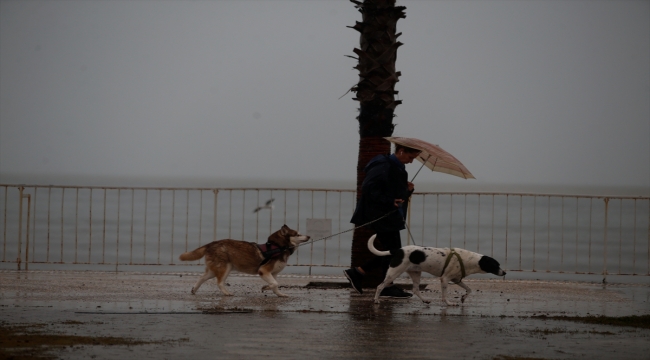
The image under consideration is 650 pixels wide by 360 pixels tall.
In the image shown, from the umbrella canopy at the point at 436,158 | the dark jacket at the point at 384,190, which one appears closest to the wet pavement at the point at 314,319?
the dark jacket at the point at 384,190

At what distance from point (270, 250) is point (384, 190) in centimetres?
152

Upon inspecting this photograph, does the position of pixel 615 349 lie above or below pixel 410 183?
below

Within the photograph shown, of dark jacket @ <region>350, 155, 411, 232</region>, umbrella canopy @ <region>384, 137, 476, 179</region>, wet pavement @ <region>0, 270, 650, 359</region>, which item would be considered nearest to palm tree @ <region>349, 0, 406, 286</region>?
umbrella canopy @ <region>384, 137, 476, 179</region>

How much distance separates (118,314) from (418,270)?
11.0 ft

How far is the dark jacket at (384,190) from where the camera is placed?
422 inches

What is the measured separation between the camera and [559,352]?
733cm

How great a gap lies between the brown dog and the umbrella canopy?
71.5 inches

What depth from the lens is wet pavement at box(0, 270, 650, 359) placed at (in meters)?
7.25

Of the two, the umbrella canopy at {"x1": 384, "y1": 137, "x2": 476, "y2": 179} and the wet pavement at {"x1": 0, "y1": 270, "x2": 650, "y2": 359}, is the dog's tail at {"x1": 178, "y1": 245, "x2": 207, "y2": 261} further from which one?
the umbrella canopy at {"x1": 384, "y1": 137, "x2": 476, "y2": 179}

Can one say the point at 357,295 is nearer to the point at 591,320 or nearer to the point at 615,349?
the point at 591,320

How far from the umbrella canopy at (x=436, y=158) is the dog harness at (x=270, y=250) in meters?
1.82

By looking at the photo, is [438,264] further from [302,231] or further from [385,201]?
[302,231]

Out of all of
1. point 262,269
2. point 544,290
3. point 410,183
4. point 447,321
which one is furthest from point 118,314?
point 544,290

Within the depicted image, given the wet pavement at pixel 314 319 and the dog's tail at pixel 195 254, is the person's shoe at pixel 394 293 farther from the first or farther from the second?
the dog's tail at pixel 195 254
